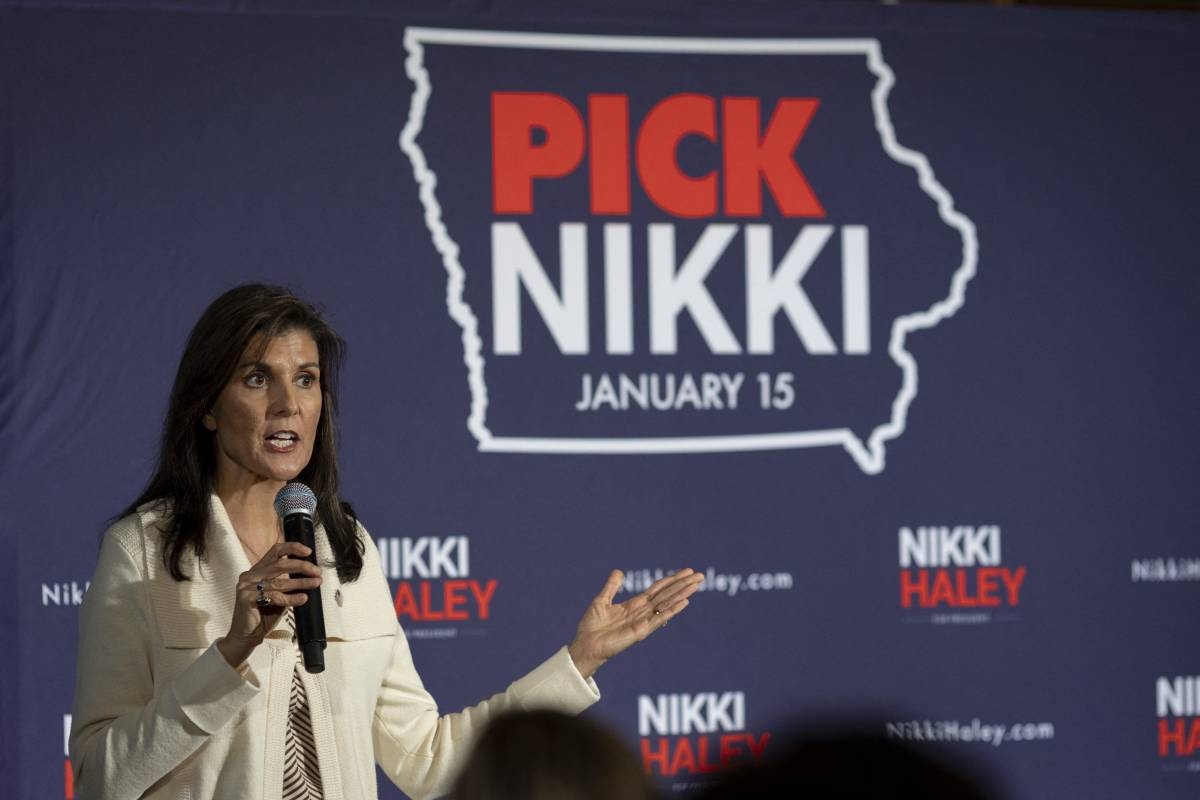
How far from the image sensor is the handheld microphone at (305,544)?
217 cm

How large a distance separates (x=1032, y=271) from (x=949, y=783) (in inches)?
142

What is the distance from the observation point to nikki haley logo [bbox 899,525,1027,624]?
4.19 m

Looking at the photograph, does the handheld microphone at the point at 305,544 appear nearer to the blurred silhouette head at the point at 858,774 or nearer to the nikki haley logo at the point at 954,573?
the blurred silhouette head at the point at 858,774

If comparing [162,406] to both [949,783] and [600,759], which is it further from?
[949,783]

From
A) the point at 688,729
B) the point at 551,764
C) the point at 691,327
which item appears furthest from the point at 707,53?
the point at 551,764

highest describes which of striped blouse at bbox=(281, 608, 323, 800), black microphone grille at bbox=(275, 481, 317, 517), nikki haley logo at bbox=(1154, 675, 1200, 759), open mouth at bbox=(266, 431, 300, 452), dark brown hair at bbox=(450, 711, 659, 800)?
open mouth at bbox=(266, 431, 300, 452)

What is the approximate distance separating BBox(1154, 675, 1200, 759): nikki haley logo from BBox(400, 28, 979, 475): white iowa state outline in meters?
1.06

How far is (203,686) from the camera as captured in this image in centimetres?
213

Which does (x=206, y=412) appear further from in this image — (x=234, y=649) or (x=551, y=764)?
(x=551, y=764)

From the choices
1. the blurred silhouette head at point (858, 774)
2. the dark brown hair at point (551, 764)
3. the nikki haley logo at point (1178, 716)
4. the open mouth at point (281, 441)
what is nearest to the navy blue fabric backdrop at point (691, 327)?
the nikki haley logo at point (1178, 716)

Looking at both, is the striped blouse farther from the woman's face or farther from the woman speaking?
the woman's face

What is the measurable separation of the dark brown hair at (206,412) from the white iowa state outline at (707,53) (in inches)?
60.4

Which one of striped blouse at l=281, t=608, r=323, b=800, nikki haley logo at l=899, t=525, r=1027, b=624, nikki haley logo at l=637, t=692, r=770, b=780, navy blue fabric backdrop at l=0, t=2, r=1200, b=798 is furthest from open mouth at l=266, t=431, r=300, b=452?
nikki haley logo at l=899, t=525, r=1027, b=624

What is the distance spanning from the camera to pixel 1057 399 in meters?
4.32
